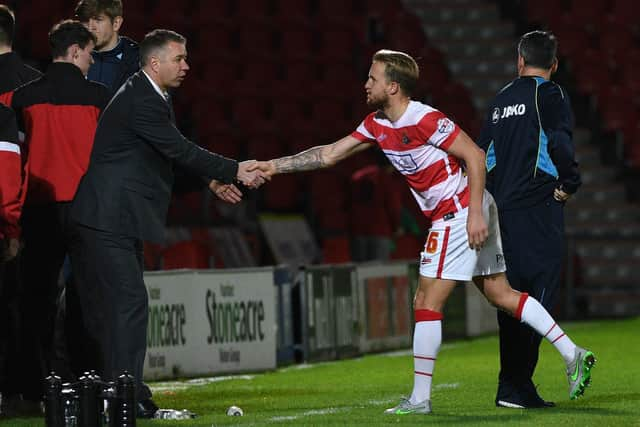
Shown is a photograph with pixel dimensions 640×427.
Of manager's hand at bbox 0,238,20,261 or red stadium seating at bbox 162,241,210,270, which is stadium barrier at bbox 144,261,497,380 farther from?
manager's hand at bbox 0,238,20,261

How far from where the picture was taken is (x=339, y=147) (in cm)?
755

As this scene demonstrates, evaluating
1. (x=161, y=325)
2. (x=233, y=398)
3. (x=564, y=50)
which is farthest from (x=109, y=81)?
(x=564, y=50)

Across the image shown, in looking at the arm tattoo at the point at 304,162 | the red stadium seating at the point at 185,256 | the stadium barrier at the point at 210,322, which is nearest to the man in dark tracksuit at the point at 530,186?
the arm tattoo at the point at 304,162

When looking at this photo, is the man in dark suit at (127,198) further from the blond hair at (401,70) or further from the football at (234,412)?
the blond hair at (401,70)

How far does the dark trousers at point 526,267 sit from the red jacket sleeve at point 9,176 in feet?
8.54

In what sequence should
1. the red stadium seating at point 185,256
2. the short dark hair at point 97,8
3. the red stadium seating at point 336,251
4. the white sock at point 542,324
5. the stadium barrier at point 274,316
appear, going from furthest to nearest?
the red stadium seating at point 336,251 < the red stadium seating at point 185,256 < the stadium barrier at point 274,316 < the short dark hair at point 97,8 < the white sock at point 542,324

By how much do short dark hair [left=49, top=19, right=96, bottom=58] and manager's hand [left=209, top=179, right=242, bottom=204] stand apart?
1043 millimetres

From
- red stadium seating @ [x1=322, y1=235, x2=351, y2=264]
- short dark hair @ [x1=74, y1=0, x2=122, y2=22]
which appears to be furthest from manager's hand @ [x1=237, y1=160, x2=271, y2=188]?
red stadium seating @ [x1=322, y1=235, x2=351, y2=264]

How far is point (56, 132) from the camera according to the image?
7.50m

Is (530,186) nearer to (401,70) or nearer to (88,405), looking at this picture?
(401,70)

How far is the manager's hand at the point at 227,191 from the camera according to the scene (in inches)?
305

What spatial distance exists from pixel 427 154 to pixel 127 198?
5.06ft

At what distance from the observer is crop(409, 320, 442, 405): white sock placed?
7172mm

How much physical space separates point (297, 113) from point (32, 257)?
10527 millimetres
